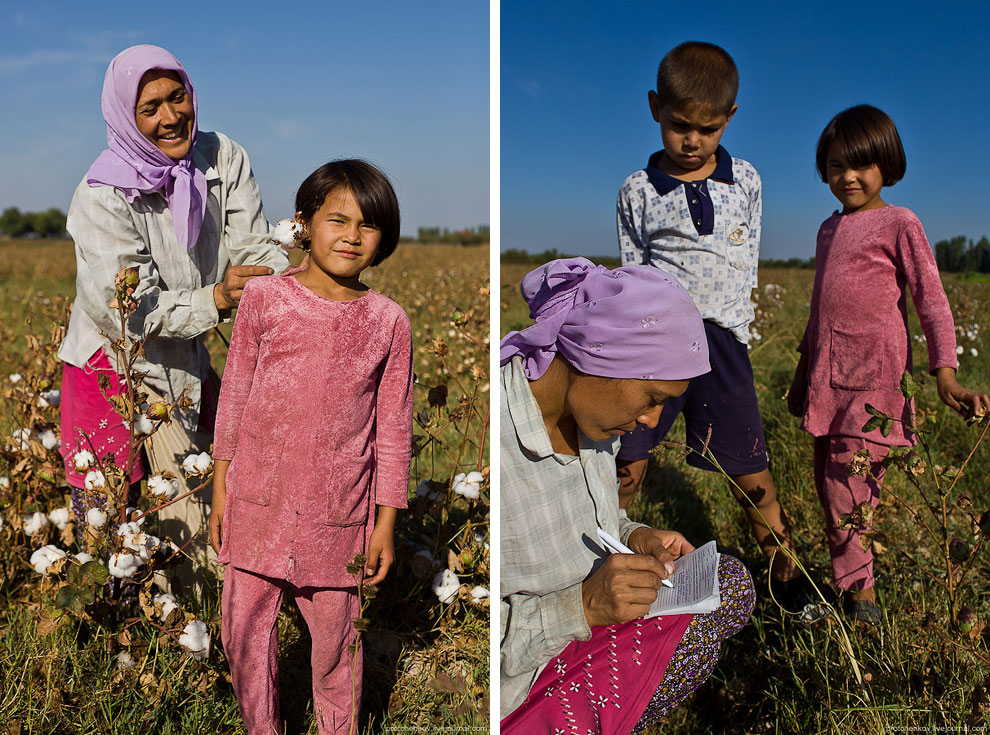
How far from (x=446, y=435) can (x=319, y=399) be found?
8.39 feet

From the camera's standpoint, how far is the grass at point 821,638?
1878 millimetres

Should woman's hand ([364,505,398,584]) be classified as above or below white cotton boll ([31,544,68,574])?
above

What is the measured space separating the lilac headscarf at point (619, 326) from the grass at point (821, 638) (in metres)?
0.85

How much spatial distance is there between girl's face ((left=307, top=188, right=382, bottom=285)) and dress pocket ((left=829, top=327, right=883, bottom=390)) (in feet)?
5.22

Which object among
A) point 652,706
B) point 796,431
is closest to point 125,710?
point 652,706

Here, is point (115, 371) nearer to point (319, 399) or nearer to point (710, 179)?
point (319, 399)

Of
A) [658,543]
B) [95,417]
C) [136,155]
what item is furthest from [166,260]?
[658,543]

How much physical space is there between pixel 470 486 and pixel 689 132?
4.30ft

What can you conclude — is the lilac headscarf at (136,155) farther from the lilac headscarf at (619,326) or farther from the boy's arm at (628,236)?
the boy's arm at (628,236)

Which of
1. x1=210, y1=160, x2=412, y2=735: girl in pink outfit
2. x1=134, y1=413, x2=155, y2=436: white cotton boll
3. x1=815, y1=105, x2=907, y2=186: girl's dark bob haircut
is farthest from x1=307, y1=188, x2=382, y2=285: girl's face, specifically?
x1=815, y1=105, x2=907, y2=186: girl's dark bob haircut

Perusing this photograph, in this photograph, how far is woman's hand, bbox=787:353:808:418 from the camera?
2.67 metres

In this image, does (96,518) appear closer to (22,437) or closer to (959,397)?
(22,437)

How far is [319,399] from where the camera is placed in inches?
65.3

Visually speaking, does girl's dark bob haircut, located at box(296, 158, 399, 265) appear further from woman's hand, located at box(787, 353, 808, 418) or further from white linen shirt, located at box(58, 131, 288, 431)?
woman's hand, located at box(787, 353, 808, 418)
